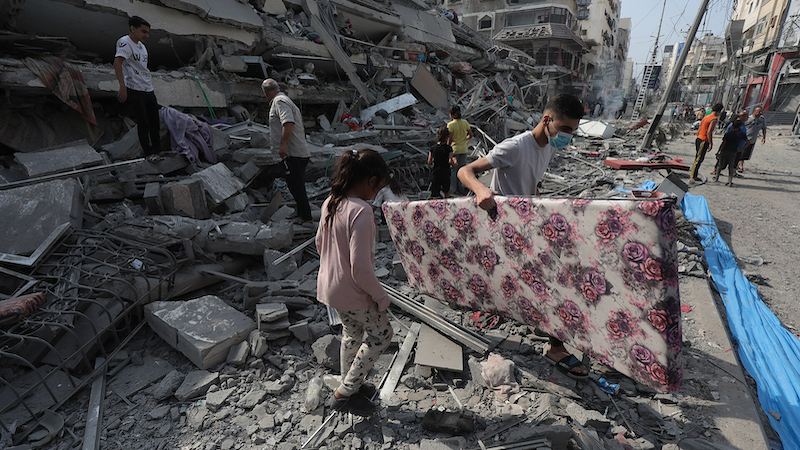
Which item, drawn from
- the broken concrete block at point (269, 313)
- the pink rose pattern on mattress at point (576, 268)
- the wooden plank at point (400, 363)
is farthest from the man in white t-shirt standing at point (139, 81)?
the wooden plank at point (400, 363)

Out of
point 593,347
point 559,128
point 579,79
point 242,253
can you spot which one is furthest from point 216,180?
point 579,79

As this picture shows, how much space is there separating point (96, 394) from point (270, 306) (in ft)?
4.36

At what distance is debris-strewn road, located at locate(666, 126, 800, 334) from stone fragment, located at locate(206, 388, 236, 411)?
5345 millimetres

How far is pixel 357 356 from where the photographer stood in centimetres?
233

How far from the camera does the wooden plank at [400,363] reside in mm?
2701

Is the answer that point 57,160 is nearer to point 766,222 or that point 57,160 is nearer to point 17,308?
point 17,308

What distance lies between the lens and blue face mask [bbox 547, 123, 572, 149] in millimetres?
2639

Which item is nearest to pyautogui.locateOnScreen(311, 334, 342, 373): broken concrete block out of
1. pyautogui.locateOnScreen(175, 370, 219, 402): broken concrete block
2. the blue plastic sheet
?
pyautogui.locateOnScreen(175, 370, 219, 402): broken concrete block

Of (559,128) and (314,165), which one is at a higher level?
(559,128)

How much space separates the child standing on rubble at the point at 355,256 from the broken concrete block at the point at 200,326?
4.04 ft

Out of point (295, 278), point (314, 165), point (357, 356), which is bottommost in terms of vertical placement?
point (295, 278)

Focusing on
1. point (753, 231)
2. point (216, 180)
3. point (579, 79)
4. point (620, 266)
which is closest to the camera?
point (620, 266)

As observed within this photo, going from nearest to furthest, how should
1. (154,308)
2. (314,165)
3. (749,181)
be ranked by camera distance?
1. (154,308)
2. (314,165)
3. (749,181)

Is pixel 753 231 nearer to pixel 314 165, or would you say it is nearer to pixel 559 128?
pixel 559 128
